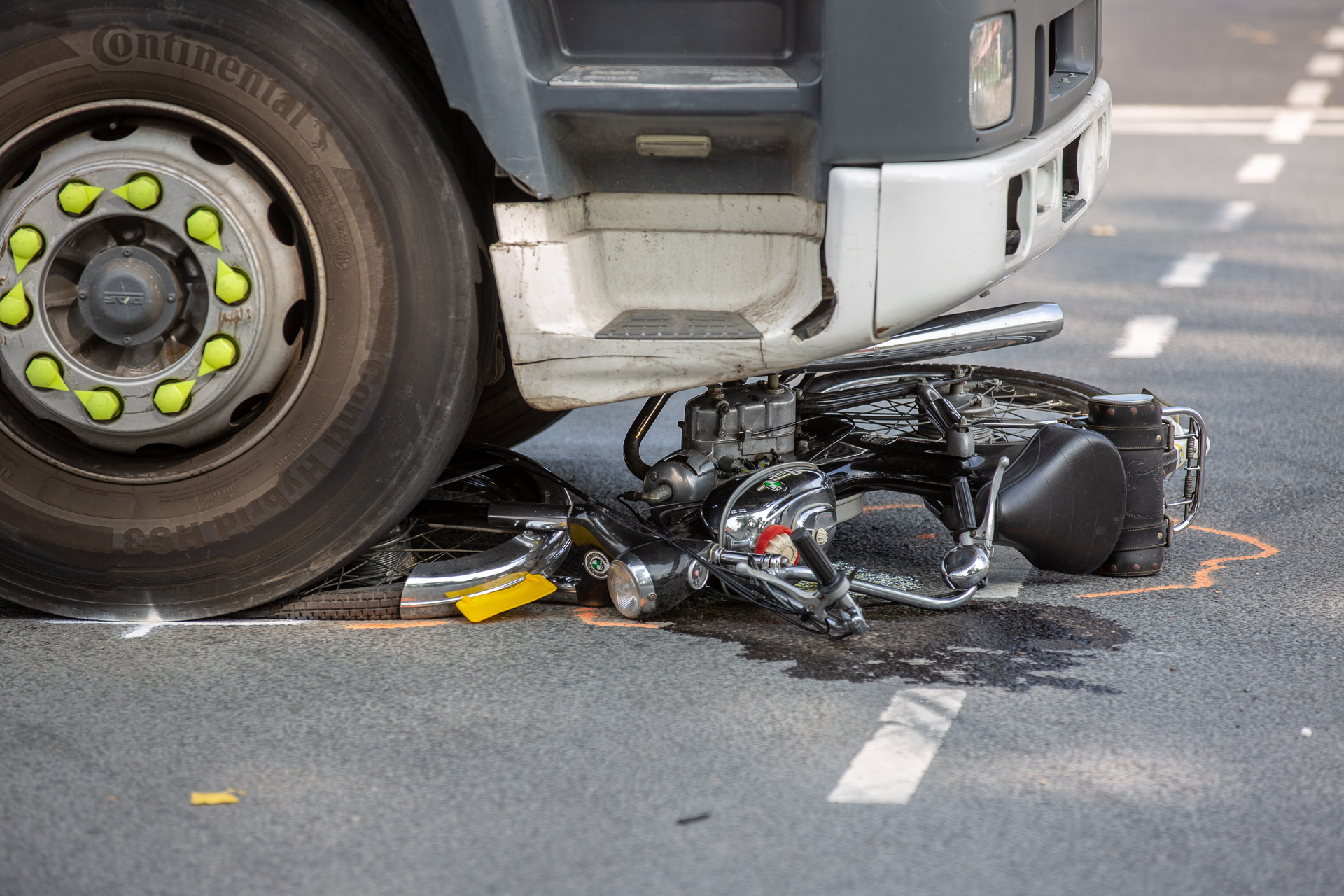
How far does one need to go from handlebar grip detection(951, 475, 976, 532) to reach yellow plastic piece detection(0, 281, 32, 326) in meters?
2.02

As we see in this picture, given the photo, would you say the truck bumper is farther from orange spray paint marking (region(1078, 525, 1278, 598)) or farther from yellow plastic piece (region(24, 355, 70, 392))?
yellow plastic piece (region(24, 355, 70, 392))

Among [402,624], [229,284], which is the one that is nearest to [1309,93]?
[402,624]

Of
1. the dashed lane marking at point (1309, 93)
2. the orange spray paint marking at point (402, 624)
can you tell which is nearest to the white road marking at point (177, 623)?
the orange spray paint marking at point (402, 624)

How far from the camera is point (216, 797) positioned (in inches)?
94.0

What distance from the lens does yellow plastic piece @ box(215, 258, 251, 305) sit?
2.94 metres

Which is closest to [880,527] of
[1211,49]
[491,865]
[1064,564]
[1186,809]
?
[1064,564]

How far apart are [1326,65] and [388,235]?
504 inches

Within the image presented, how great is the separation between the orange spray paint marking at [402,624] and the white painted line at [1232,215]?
19.0 ft

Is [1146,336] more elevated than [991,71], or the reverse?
[991,71]

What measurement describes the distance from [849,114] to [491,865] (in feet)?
4.97

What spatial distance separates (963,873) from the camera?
2.15 meters

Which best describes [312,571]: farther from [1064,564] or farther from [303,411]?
[1064,564]

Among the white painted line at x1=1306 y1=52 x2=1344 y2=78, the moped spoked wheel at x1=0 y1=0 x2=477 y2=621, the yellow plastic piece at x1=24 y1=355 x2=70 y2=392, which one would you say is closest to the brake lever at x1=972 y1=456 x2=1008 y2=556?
the moped spoked wheel at x1=0 y1=0 x2=477 y2=621

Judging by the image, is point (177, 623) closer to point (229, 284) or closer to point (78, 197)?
point (229, 284)
